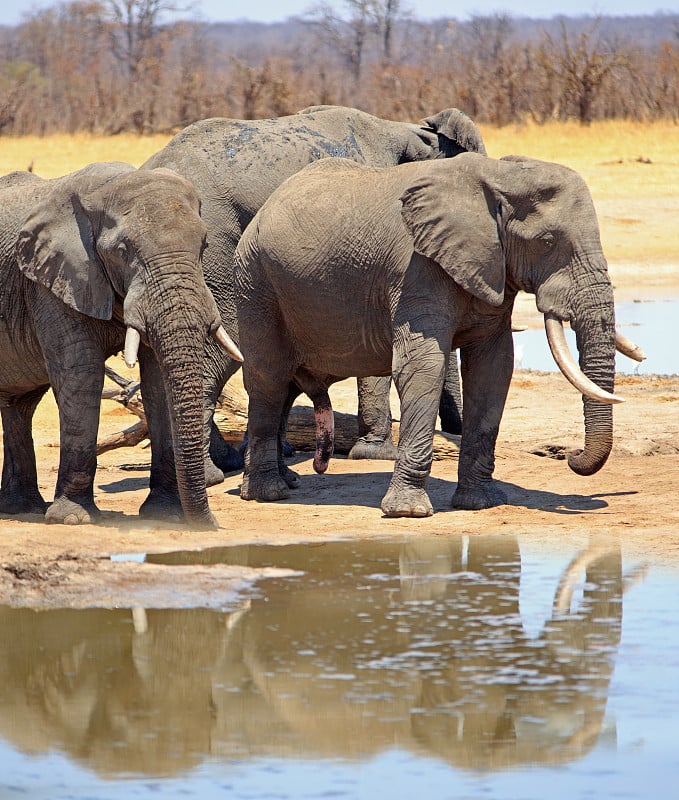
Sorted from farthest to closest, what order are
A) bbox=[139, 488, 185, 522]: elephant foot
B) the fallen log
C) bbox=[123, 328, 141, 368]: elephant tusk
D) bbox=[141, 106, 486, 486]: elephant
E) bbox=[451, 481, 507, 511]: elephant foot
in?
the fallen log → bbox=[141, 106, 486, 486]: elephant → bbox=[451, 481, 507, 511]: elephant foot → bbox=[139, 488, 185, 522]: elephant foot → bbox=[123, 328, 141, 368]: elephant tusk

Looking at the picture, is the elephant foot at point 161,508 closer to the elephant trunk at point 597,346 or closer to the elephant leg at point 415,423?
the elephant leg at point 415,423

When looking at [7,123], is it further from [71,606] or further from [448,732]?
[448,732]

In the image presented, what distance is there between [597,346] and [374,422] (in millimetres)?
2535

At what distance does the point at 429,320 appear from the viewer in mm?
8328

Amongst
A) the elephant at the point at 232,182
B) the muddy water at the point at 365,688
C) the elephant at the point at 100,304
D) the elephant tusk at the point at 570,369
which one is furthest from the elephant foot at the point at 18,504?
the elephant tusk at the point at 570,369

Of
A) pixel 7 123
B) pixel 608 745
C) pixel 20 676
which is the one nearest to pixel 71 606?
pixel 20 676

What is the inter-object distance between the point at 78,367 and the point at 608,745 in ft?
12.9

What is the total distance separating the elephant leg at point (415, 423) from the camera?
833cm

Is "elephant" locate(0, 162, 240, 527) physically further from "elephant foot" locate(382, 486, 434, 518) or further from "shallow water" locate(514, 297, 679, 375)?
"shallow water" locate(514, 297, 679, 375)

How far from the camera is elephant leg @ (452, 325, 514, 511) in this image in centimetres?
875

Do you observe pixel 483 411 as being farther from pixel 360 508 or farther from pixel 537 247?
pixel 537 247

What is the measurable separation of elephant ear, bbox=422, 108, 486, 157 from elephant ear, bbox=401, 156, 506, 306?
3.34 meters

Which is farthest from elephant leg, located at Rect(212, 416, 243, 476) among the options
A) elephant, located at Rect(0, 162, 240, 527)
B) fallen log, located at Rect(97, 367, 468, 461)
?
elephant, located at Rect(0, 162, 240, 527)

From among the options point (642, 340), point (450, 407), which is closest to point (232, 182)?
point (450, 407)
